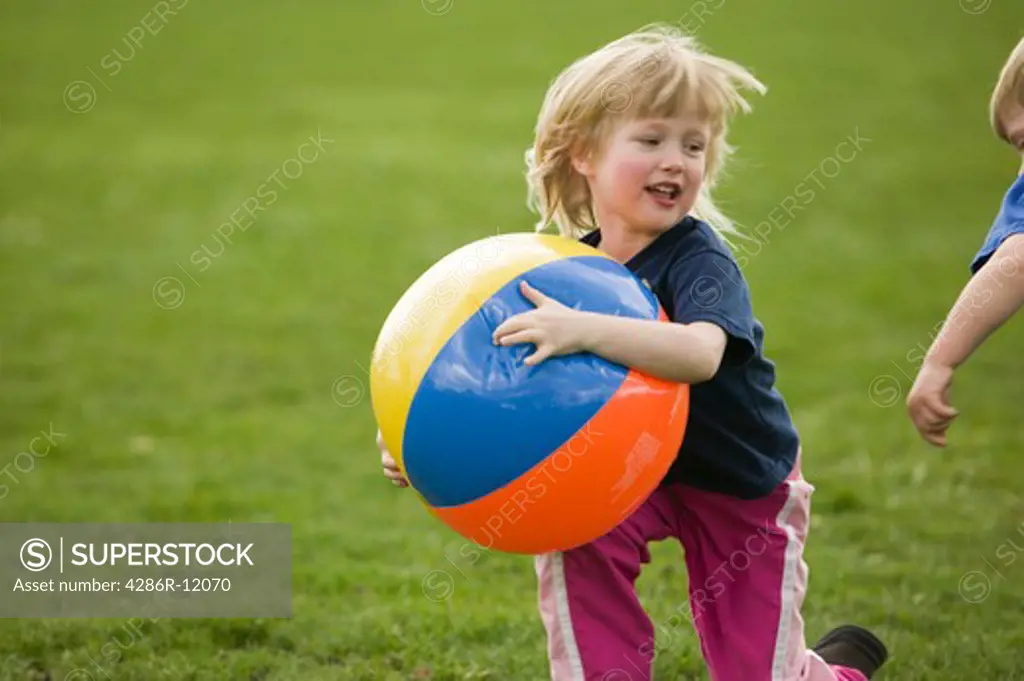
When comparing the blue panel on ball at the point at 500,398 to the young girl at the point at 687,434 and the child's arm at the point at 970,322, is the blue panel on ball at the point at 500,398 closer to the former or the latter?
the young girl at the point at 687,434

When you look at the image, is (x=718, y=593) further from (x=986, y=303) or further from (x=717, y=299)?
(x=986, y=303)

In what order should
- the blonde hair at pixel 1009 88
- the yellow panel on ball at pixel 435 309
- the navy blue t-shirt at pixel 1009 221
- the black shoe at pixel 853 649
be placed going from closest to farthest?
the yellow panel on ball at pixel 435 309, the navy blue t-shirt at pixel 1009 221, the blonde hair at pixel 1009 88, the black shoe at pixel 853 649

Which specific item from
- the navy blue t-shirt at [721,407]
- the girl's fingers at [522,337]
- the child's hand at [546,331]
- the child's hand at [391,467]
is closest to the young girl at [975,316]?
the navy blue t-shirt at [721,407]

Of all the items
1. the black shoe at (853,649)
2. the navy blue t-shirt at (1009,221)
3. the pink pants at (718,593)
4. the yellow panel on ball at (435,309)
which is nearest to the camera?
the yellow panel on ball at (435,309)

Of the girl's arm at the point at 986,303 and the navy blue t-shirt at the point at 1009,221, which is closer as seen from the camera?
the girl's arm at the point at 986,303

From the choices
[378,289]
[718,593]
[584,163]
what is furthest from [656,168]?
[378,289]

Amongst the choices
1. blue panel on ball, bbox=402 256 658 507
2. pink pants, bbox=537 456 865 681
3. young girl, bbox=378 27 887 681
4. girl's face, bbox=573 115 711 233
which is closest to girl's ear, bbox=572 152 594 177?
young girl, bbox=378 27 887 681

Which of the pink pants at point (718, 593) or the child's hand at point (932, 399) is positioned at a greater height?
the child's hand at point (932, 399)

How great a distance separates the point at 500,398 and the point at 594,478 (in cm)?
33

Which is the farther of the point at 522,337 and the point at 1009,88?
the point at 1009,88

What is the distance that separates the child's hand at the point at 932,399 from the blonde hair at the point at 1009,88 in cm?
83

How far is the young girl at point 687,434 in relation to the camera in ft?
13.8

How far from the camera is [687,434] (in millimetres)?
4297

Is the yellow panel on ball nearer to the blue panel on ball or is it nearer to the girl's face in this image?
the blue panel on ball
